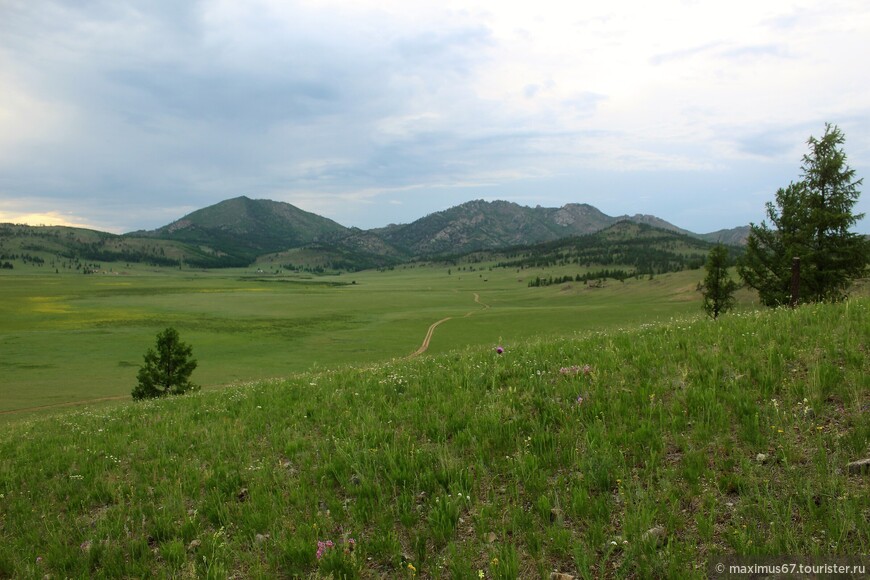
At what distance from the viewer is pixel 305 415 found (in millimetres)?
10109

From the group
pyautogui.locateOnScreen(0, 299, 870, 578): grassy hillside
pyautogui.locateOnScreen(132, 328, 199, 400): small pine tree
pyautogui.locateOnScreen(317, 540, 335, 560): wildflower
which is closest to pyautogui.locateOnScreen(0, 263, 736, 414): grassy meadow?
pyautogui.locateOnScreen(132, 328, 199, 400): small pine tree

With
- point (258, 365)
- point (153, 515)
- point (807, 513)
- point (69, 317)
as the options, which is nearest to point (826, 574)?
point (807, 513)

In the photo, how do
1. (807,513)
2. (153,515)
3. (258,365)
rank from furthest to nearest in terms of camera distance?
(258,365)
(153,515)
(807,513)

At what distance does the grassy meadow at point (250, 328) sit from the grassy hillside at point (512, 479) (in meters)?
16.7

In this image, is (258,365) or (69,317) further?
(69,317)

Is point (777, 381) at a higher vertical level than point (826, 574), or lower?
higher

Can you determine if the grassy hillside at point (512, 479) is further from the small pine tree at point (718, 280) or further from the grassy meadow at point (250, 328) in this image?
the small pine tree at point (718, 280)

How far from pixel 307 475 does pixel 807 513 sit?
20.4 ft

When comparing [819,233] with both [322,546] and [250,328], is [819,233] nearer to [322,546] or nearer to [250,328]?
[322,546]

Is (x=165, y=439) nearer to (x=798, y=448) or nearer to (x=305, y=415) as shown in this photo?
(x=305, y=415)

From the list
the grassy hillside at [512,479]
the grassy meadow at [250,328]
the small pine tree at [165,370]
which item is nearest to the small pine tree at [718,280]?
the grassy meadow at [250,328]

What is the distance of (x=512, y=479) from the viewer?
6000mm

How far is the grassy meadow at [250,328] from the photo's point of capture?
6468cm

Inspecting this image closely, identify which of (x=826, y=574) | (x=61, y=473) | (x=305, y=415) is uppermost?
(x=826, y=574)
